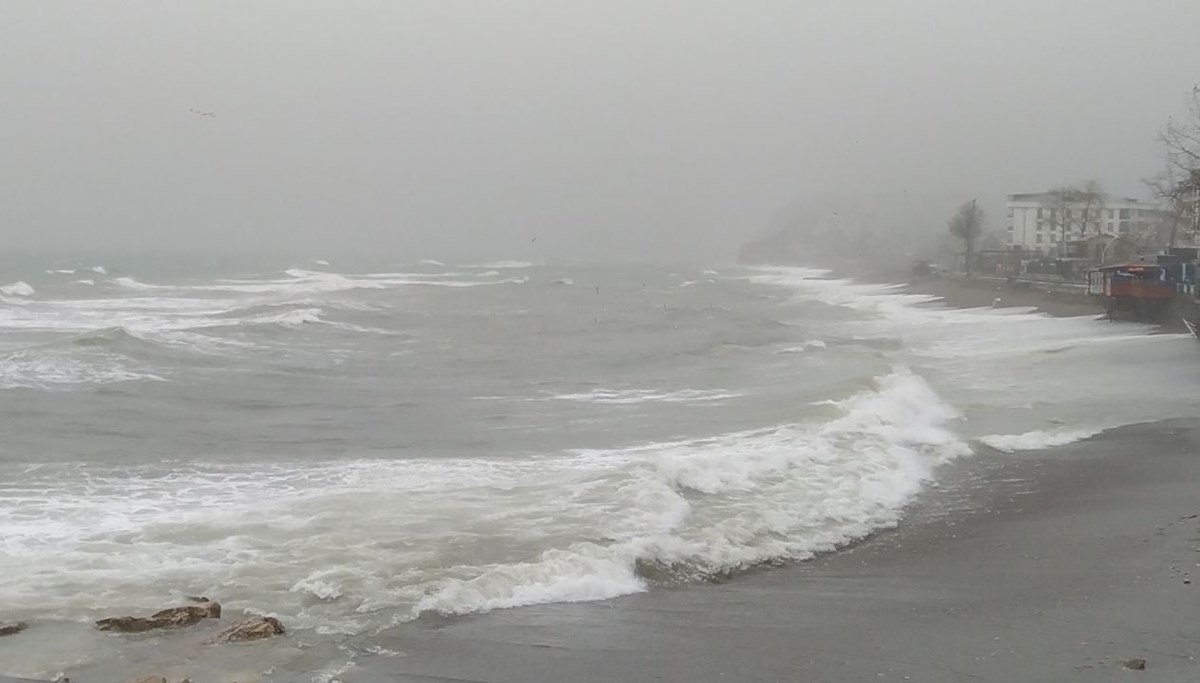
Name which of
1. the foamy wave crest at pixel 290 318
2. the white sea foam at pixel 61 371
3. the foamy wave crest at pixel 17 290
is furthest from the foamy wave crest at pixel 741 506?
the foamy wave crest at pixel 17 290

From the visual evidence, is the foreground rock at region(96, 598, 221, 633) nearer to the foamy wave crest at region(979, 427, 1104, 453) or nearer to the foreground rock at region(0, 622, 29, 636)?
the foreground rock at region(0, 622, 29, 636)

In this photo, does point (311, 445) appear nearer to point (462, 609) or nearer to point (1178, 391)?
point (462, 609)

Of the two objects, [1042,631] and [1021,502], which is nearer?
[1042,631]

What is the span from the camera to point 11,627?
7.62 metres

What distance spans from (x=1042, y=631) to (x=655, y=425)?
1052cm

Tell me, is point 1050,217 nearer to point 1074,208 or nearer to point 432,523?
Answer: point 1074,208

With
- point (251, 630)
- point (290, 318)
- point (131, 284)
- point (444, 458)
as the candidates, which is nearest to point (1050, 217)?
point (131, 284)

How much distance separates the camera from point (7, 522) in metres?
10.9

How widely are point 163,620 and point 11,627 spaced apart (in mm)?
1063

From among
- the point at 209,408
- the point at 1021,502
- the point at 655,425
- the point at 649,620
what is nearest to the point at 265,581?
the point at 649,620

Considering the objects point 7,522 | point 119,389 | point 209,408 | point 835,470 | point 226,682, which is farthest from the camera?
point 119,389

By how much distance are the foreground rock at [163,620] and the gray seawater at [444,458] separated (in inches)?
6.6

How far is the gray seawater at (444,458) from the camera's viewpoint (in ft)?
28.1

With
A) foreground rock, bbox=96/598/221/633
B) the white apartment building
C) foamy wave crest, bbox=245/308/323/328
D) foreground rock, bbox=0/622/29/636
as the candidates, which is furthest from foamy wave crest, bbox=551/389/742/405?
the white apartment building
